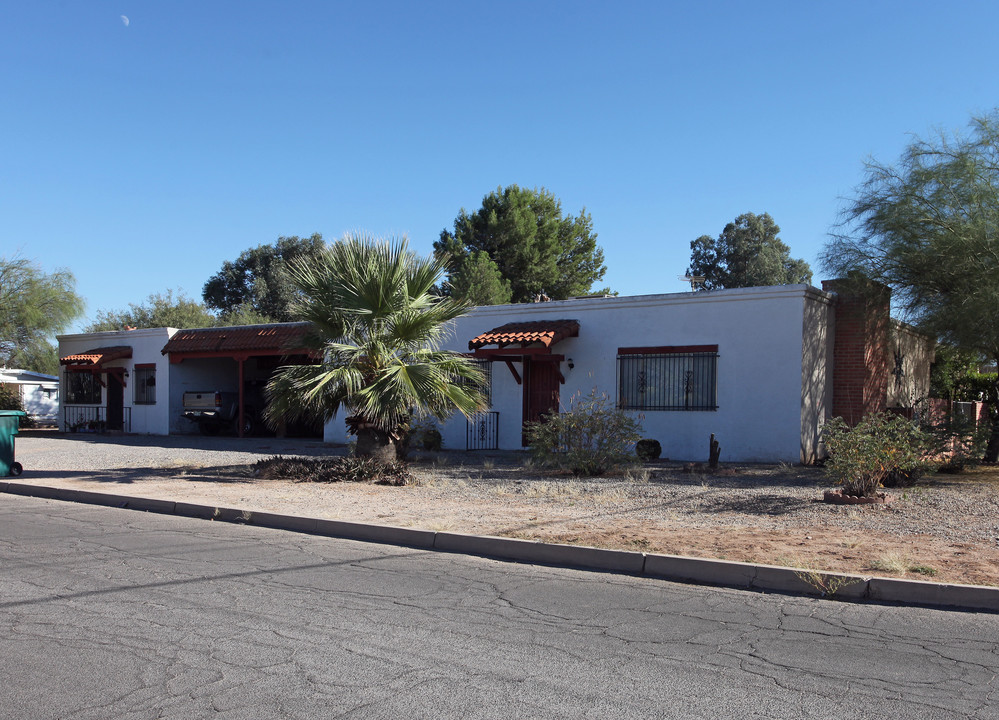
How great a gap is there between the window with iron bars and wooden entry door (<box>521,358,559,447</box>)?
1.78m

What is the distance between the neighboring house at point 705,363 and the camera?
54.8 feet

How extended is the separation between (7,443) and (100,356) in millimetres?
13430

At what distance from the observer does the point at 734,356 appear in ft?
56.2

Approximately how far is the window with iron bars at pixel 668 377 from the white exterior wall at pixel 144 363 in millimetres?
15951

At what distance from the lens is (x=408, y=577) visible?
739 cm

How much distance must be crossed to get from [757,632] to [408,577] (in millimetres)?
3091

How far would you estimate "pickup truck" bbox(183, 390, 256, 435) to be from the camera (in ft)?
85.7

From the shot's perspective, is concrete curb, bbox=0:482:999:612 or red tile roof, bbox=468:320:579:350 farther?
red tile roof, bbox=468:320:579:350

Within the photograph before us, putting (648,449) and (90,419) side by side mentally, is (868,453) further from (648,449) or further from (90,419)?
(90,419)

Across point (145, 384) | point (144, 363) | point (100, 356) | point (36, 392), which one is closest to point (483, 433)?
point (144, 363)

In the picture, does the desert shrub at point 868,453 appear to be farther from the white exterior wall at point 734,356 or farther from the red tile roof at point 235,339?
the red tile roof at point 235,339

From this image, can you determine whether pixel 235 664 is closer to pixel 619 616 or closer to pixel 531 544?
pixel 619 616

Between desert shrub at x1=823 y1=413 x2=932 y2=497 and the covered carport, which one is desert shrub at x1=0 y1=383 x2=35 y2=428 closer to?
the covered carport

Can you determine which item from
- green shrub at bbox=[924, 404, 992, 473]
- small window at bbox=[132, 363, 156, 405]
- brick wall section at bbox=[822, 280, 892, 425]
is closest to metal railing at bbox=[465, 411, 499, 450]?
brick wall section at bbox=[822, 280, 892, 425]
